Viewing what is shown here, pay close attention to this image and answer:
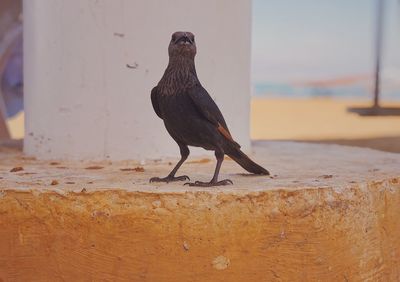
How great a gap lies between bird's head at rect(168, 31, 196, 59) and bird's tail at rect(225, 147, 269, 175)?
1.32 feet

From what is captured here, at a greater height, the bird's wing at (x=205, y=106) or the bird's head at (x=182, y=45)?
the bird's head at (x=182, y=45)

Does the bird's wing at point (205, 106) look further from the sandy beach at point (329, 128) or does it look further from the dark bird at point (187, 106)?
the sandy beach at point (329, 128)

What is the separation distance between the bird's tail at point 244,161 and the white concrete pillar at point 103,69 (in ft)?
2.40

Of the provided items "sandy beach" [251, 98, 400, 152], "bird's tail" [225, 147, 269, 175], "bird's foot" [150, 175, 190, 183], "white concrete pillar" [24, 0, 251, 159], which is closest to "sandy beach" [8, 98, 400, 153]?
"sandy beach" [251, 98, 400, 152]

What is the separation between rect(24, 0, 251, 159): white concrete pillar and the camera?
287cm

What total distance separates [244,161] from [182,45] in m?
0.54

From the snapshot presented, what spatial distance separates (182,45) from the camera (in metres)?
2.11

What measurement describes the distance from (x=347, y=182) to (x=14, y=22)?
260 inches

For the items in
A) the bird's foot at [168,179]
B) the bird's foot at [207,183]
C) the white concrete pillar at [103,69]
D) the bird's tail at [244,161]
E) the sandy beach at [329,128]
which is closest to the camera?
the bird's foot at [207,183]

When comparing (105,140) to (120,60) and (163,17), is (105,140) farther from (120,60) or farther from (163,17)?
(163,17)

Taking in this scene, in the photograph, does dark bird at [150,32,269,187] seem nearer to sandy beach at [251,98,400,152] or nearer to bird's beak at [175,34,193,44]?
bird's beak at [175,34,193,44]

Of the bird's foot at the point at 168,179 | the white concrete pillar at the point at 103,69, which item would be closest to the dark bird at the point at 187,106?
the bird's foot at the point at 168,179

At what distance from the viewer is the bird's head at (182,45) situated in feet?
6.91

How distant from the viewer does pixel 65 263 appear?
1945 mm
